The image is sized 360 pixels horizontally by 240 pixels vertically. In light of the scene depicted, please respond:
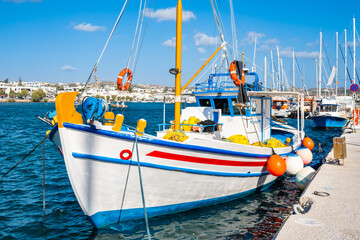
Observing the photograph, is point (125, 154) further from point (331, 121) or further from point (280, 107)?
point (280, 107)

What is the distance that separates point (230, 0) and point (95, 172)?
25.9 ft

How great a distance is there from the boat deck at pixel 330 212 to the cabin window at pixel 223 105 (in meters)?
3.76

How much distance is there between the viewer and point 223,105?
11523 mm

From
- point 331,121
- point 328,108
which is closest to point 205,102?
point 331,121

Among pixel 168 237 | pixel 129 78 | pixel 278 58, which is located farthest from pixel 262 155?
pixel 278 58

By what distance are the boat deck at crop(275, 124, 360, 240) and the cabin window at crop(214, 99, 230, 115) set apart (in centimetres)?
376

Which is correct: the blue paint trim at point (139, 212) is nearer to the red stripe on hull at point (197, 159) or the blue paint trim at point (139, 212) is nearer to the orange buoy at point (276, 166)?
the red stripe on hull at point (197, 159)

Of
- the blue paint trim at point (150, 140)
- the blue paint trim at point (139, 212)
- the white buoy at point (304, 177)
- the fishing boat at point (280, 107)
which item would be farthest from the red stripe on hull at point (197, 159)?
the fishing boat at point (280, 107)

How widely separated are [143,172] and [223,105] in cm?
517

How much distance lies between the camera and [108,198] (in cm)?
734

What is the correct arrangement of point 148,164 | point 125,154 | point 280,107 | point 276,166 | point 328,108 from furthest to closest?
point 280,107
point 328,108
point 276,166
point 148,164
point 125,154

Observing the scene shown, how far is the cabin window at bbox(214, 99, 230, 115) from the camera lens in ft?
37.5

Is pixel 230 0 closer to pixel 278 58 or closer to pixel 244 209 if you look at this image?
pixel 244 209

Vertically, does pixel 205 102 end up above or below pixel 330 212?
above
